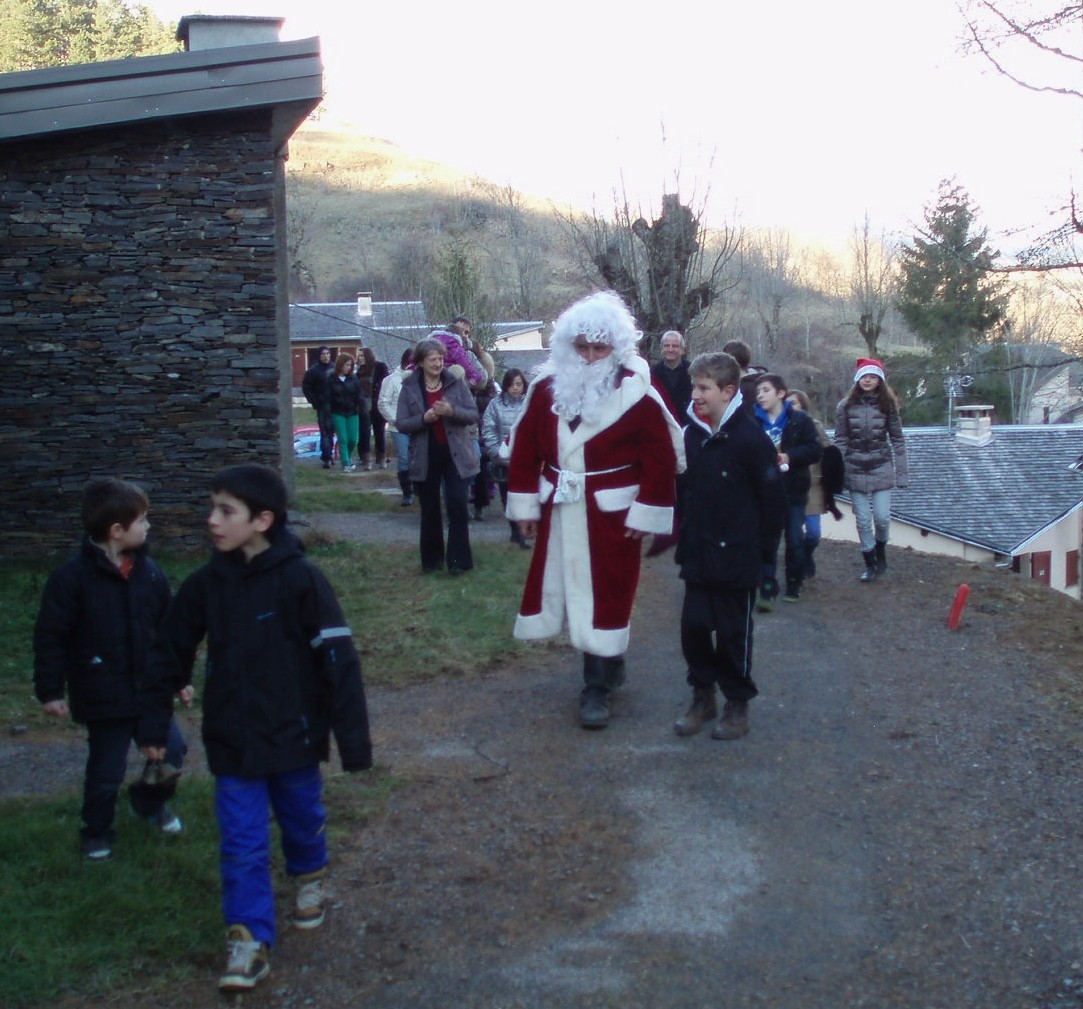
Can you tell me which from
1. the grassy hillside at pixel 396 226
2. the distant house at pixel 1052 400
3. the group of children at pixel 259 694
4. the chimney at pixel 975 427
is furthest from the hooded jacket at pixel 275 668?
the distant house at pixel 1052 400

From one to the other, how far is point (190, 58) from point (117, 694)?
679cm

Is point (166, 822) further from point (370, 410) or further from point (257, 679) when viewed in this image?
point (370, 410)

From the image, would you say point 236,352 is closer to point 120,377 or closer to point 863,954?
point 120,377

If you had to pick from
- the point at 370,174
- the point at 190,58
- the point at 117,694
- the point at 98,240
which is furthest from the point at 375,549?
the point at 370,174

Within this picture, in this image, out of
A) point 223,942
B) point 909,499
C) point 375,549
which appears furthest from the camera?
point 909,499

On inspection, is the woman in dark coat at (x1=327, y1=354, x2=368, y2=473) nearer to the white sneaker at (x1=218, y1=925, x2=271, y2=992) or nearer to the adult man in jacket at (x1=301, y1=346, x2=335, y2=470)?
the adult man in jacket at (x1=301, y1=346, x2=335, y2=470)

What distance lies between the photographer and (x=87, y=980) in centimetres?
390

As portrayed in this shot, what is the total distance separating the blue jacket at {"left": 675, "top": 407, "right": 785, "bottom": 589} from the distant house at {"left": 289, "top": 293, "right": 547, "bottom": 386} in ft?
71.8

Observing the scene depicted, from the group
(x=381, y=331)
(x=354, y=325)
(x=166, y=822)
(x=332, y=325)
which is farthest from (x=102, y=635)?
(x=332, y=325)

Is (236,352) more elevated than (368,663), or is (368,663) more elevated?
(236,352)

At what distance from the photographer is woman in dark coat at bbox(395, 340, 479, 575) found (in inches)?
382

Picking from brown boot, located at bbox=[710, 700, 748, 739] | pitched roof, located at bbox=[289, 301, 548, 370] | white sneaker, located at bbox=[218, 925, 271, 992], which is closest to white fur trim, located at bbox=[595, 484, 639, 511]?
brown boot, located at bbox=[710, 700, 748, 739]

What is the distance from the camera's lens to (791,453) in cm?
936

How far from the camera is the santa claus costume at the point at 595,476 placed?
6328 millimetres
